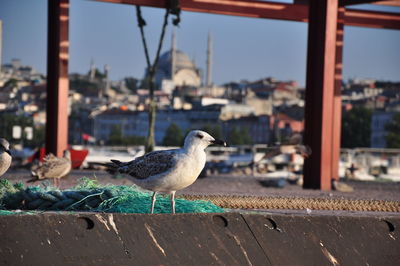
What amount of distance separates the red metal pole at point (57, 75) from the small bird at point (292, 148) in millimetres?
4311

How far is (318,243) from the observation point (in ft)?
27.5

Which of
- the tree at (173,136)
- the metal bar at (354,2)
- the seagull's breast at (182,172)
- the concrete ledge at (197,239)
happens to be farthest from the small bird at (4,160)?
the tree at (173,136)

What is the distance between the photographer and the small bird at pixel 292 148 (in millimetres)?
19984

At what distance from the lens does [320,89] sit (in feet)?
64.6

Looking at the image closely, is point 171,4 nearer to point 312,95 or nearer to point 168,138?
point 312,95

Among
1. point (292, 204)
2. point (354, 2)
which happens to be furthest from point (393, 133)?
point (292, 204)

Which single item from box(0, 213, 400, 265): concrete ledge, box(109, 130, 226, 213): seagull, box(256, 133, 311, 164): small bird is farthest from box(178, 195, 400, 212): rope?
box(256, 133, 311, 164): small bird

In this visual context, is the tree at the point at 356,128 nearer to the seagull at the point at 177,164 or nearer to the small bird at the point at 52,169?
the small bird at the point at 52,169

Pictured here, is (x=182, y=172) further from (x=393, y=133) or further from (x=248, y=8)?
(x=393, y=133)

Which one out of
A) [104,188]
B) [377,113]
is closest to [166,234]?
[104,188]

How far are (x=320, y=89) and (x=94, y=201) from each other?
37.1 ft

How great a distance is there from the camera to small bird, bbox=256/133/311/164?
20.0 metres

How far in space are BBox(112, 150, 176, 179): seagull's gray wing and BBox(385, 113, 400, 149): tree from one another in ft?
485

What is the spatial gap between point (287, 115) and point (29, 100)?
141 feet
